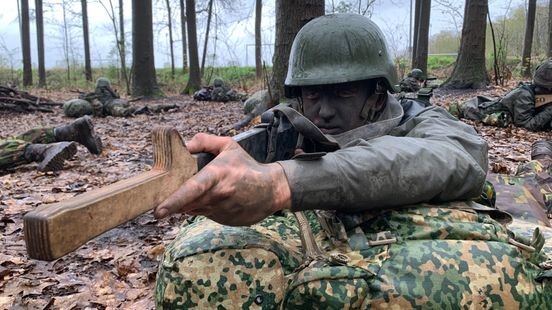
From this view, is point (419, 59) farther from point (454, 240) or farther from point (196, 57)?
point (454, 240)

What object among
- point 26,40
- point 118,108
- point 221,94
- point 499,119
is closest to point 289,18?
point 499,119

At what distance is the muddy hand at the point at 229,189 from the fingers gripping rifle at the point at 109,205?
4 centimetres

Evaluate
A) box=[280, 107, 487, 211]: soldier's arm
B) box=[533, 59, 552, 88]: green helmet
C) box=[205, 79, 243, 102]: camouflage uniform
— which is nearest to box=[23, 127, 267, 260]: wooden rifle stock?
box=[280, 107, 487, 211]: soldier's arm

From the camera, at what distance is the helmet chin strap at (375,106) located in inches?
85.4

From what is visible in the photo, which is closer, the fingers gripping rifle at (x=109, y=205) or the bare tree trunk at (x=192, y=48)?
the fingers gripping rifle at (x=109, y=205)

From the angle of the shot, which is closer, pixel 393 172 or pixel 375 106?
pixel 393 172

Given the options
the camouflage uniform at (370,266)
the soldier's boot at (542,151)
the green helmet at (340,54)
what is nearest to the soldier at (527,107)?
the soldier's boot at (542,151)

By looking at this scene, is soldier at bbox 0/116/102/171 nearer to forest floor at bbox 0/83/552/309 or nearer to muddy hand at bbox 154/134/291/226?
forest floor at bbox 0/83/552/309

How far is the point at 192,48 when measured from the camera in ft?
61.7

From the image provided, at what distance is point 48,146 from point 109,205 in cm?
535

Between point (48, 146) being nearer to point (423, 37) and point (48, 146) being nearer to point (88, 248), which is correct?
point (88, 248)

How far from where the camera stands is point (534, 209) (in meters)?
2.93

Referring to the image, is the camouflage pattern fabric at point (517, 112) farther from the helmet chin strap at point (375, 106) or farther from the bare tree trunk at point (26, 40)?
the bare tree trunk at point (26, 40)

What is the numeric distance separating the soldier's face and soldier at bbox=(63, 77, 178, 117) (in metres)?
10.8
